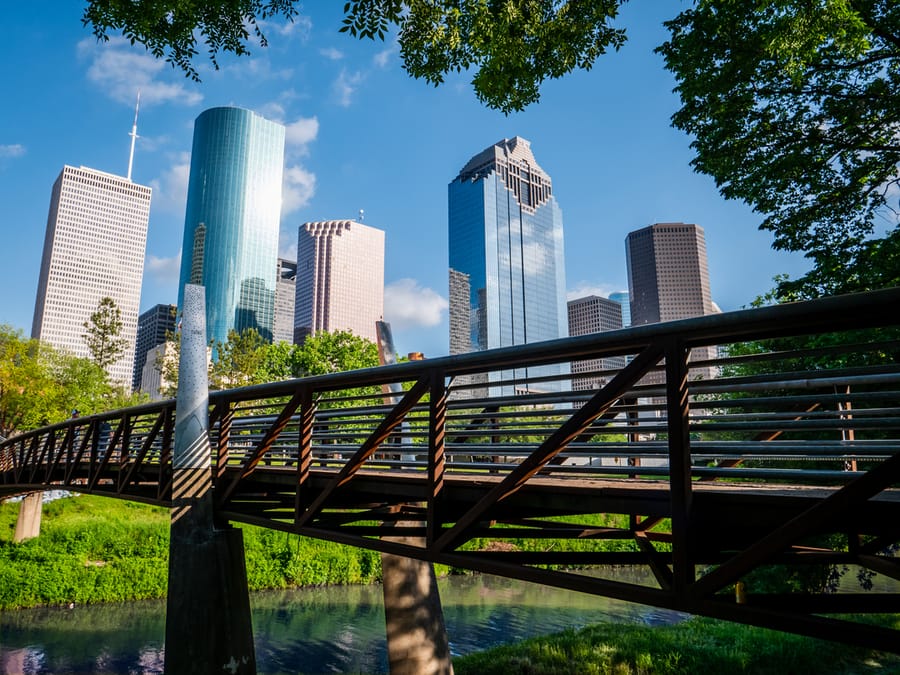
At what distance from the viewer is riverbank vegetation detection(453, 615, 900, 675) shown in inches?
556

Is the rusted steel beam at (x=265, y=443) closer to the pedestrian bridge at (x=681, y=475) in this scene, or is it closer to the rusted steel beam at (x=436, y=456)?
the pedestrian bridge at (x=681, y=475)

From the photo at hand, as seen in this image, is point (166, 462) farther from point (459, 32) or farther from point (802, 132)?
point (802, 132)

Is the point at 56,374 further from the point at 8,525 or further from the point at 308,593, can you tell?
the point at 308,593

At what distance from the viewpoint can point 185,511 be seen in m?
8.95

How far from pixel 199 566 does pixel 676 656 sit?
11601 mm

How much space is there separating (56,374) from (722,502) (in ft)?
202

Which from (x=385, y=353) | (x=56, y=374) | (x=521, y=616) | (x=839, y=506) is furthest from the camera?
(x=56, y=374)

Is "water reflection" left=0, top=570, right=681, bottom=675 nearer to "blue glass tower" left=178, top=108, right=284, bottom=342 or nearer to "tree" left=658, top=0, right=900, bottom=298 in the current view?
"tree" left=658, top=0, right=900, bottom=298

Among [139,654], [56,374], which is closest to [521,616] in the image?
[139,654]

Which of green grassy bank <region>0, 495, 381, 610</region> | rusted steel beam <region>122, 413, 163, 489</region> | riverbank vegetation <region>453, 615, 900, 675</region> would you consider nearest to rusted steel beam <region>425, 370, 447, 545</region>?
rusted steel beam <region>122, 413, 163, 489</region>

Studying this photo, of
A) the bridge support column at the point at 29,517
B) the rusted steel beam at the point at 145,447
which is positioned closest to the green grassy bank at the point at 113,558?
the bridge support column at the point at 29,517

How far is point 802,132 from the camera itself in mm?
11406

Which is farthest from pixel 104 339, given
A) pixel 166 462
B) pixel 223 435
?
pixel 223 435

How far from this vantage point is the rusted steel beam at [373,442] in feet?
19.4
